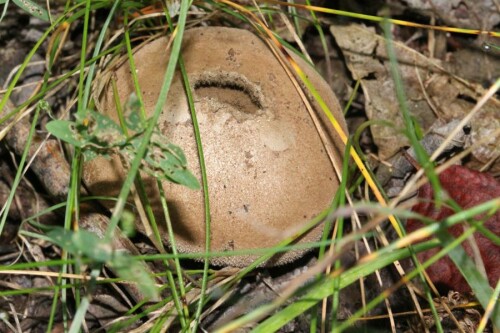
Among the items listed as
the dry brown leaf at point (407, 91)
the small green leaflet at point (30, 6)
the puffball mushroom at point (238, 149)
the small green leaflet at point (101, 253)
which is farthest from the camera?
→ the dry brown leaf at point (407, 91)

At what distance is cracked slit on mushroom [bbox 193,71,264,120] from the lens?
6.13ft

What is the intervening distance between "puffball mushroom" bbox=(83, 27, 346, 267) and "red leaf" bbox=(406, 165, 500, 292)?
0.46 m

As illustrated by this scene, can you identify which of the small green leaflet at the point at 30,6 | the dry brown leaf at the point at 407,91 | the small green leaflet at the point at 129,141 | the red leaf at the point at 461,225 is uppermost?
the small green leaflet at the point at 30,6

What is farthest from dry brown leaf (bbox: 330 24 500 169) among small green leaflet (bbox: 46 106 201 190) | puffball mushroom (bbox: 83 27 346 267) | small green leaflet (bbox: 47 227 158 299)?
small green leaflet (bbox: 47 227 158 299)

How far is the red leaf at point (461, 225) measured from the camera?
207 cm

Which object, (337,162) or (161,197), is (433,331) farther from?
(161,197)

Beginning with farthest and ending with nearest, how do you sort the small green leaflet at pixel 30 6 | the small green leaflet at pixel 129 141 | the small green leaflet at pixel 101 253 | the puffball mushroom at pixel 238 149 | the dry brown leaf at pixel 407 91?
the dry brown leaf at pixel 407 91
the small green leaflet at pixel 30 6
the puffball mushroom at pixel 238 149
the small green leaflet at pixel 129 141
the small green leaflet at pixel 101 253

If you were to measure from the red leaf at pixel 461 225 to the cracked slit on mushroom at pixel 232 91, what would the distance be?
2.39ft

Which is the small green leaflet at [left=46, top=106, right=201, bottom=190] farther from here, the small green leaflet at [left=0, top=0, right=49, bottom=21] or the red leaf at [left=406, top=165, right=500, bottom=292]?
the red leaf at [left=406, top=165, right=500, bottom=292]

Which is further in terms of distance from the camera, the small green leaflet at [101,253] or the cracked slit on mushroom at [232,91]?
the cracked slit on mushroom at [232,91]

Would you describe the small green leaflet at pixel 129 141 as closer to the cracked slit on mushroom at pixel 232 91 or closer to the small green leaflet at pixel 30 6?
the cracked slit on mushroom at pixel 232 91

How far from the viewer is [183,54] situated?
1960mm

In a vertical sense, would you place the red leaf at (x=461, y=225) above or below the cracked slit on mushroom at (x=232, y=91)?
below

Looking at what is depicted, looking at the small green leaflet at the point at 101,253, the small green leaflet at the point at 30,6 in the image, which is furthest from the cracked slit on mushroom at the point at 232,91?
the small green leaflet at the point at 101,253
